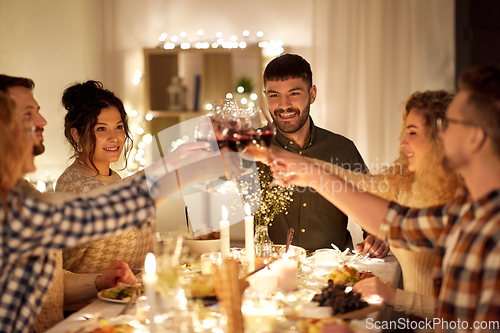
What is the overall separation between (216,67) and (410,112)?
9.56ft

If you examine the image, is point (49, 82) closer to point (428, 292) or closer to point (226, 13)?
point (226, 13)

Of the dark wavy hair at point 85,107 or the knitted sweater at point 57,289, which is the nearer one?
the knitted sweater at point 57,289

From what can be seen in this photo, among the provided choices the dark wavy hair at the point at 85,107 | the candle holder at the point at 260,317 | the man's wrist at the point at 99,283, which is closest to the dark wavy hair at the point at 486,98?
the candle holder at the point at 260,317

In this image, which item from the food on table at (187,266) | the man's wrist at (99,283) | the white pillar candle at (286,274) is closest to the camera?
the white pillar candle at (286,274)

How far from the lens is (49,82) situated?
A: 3.82m

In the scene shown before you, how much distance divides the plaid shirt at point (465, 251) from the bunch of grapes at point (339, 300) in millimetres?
225

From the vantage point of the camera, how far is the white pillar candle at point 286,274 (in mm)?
1547

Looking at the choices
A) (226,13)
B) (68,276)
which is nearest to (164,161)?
(68,276)

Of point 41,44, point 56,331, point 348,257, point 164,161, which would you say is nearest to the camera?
point 56,331

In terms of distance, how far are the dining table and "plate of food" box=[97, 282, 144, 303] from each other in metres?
0.02

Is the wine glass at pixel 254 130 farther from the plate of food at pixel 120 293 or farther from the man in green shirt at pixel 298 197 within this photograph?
the man in green shirt at pixel 298 197

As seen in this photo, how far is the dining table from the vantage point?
1.28 metres

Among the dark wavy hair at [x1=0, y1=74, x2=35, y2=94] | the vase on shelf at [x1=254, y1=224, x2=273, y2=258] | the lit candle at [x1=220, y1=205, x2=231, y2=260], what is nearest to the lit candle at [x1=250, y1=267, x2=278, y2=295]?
the lit candle at [x1=220, y1=205, x2=231, y2=260]

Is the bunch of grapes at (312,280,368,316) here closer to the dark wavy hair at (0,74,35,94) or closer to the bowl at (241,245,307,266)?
the bowl at (241,245,307,266)
